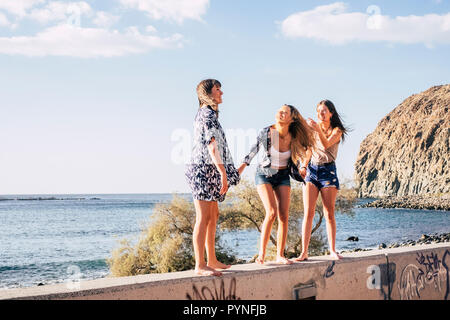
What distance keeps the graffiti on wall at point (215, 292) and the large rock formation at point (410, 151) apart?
13559 centimetres

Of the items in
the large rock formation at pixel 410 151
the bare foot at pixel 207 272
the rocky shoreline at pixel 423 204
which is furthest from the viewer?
the large rock formation at pixel 410 151

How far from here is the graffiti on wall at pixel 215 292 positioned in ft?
13.9

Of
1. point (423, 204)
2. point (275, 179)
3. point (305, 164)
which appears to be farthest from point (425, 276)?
point (423, 204)

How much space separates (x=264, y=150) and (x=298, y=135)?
1.47 feet

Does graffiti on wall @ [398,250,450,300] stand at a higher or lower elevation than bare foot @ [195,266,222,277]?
lower

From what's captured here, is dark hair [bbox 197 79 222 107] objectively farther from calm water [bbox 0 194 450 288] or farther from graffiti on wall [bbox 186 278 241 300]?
calm water [bbox 0 194 450 288]

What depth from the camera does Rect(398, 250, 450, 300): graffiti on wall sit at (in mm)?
5859

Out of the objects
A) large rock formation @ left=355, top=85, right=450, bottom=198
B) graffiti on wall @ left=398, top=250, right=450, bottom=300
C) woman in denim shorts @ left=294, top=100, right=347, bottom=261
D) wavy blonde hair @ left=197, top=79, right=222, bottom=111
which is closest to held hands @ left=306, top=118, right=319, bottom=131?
woman in denim shorts @ left=294, top=100, right=347, bottom=261

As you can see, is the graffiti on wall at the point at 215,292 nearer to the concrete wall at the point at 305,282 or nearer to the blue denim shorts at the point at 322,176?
the concrete wall at the point at 305,282

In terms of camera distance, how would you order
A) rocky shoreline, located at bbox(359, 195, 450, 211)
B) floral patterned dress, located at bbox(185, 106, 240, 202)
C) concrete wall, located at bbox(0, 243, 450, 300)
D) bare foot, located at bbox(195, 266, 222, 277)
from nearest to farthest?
concrete wall, located at bbox(0, 243, 450, 300), bare foot, located at bbox(195, 266, 222, 277), floral patterned dress, located at bbox(185, 106, 240, 202), rocky shoreline, located at bbox(359, 195, 450, 211)

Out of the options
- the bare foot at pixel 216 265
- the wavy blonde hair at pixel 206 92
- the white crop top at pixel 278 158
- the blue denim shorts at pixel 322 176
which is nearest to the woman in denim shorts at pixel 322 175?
the blue denim shorts at pixel 322 176

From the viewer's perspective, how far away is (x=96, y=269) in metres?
36.8
